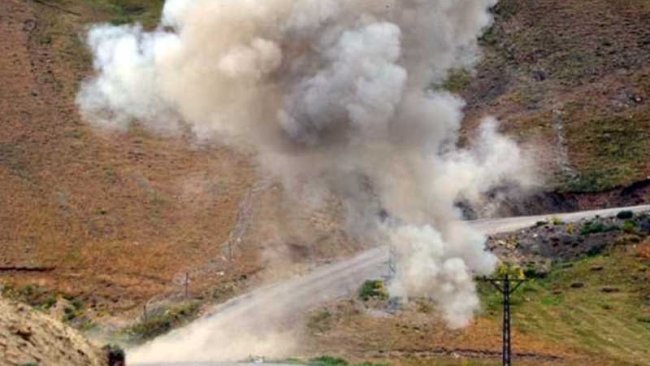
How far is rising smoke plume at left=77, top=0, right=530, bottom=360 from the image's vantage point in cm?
3528

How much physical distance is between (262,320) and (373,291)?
6733 mm

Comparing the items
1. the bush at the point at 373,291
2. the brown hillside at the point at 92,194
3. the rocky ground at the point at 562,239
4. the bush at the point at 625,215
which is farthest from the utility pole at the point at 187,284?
the bush at the point at 625,215

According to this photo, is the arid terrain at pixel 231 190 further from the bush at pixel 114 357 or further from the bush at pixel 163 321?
the bush at pixel 114 357

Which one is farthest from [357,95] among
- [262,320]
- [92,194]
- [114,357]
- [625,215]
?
[625,215]

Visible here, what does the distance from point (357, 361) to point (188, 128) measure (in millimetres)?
35478

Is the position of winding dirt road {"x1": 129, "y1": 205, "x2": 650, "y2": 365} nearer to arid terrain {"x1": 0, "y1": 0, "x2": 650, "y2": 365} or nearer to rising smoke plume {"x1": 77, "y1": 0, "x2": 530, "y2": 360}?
arid terrain {"x1": 0, "y1": 0, "x2": 650, "y2": 365}

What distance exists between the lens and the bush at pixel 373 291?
158 ft

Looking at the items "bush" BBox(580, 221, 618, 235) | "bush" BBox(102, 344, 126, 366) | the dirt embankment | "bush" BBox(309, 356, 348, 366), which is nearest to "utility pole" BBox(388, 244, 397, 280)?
"bush" BBox(309, 356, 348, 366)

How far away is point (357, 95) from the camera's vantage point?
34.9 m

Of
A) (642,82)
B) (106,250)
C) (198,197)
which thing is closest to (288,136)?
(106,250)

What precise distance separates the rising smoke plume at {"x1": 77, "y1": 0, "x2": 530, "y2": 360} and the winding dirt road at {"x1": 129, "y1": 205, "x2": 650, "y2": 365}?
5428 mm

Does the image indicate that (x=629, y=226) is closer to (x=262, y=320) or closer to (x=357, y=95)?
(x=262, y=320)

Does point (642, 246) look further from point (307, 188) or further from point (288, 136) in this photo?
point (288, 136)

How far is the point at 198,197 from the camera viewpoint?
6212cm
